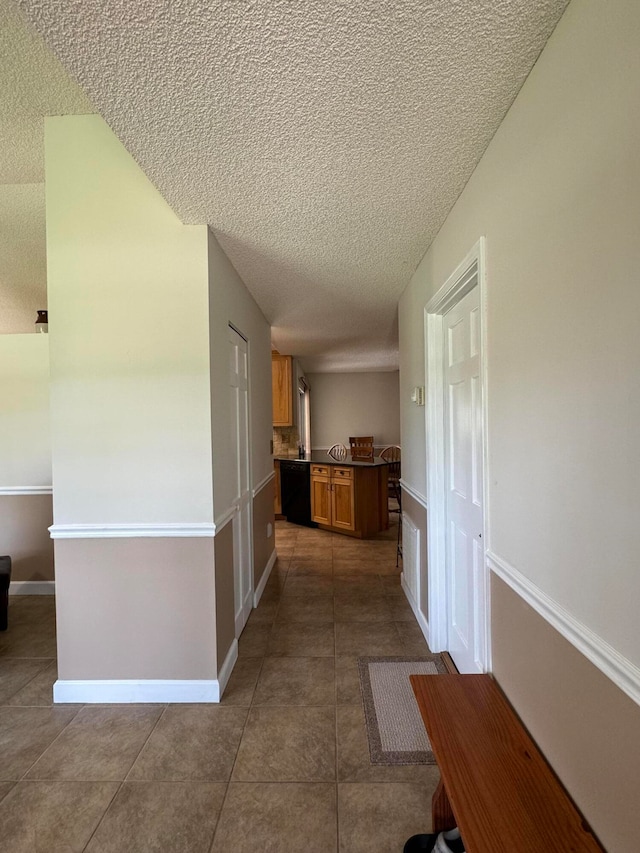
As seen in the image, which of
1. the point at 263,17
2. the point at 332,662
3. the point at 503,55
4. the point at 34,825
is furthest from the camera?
the point at 332,662

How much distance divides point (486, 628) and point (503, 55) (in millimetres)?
1828

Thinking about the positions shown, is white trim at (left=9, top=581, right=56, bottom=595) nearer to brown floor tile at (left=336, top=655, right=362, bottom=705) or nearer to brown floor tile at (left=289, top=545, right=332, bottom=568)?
brown floor tile at (left=289, top=545, right=332, bottom=568)

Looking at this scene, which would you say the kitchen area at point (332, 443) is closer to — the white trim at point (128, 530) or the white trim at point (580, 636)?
the white trim at point (128, 530)

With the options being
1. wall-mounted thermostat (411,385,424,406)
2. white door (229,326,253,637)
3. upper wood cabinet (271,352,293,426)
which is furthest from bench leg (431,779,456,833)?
upper wood cabinet (271,352,293,426)

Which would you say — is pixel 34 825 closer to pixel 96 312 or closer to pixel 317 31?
pixel 96 312

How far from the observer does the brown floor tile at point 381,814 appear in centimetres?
130

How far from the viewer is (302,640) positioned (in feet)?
8.36

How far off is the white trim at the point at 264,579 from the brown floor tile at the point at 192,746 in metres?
1.13

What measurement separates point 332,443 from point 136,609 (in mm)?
6418

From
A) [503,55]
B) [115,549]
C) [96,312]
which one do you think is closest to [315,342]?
[96,312]

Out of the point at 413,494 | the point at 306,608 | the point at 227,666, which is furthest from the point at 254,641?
the point at 413,494

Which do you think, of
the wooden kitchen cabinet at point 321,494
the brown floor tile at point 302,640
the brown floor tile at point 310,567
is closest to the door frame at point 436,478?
the brown floor tile at point 302,640

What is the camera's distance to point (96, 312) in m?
1.95

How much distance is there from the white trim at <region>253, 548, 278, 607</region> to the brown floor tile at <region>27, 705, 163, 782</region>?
1.16m
